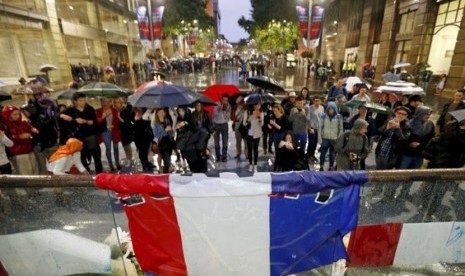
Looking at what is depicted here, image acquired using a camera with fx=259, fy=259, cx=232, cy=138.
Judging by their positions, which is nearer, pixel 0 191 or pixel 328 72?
pixel 0 191

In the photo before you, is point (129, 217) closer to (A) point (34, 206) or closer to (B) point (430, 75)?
(A) point (34, 206)

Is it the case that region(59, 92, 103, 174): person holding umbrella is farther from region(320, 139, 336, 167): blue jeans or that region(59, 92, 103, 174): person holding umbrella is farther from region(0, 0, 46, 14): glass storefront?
region(0, 0, 46, 14): glass storefront

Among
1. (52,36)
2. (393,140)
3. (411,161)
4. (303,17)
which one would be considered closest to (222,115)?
(393,140)

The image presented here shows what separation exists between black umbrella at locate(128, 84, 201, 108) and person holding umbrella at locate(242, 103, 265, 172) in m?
1.81

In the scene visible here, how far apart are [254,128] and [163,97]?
8.25 feet

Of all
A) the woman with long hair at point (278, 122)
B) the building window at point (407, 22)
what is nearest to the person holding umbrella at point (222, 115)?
the woman with long hair at point (278, 122)

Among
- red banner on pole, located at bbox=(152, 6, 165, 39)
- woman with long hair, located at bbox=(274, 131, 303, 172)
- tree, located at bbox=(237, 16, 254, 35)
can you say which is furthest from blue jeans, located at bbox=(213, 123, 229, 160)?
tree, located at bbox=(237, 16, 254, 35)

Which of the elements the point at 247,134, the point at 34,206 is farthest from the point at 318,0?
the point at 34,206

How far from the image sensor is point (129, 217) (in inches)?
101

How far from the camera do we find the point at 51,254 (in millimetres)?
2701

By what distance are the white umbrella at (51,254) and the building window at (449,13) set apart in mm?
19483

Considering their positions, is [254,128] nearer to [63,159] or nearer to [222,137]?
[222,137]

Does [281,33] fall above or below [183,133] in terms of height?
above

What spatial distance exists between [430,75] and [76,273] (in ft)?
63.3
